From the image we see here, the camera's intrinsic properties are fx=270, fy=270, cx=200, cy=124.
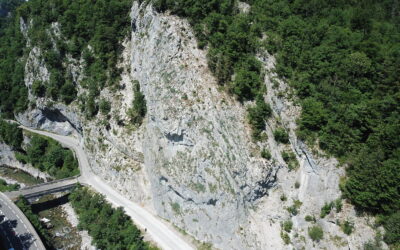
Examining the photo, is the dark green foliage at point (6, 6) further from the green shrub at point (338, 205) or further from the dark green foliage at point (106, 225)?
the green shrub at point (338, 205)

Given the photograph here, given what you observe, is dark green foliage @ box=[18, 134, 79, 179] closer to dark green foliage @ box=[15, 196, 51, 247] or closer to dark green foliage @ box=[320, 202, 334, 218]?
dark green foliage @ box=[15, 196, 51, 247]

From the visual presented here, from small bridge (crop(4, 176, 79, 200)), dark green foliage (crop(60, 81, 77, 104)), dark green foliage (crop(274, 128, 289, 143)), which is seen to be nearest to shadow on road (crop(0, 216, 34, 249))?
small bridge (crop(4, 176, 79, 200))

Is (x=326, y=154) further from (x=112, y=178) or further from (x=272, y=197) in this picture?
(x=112, y=178)

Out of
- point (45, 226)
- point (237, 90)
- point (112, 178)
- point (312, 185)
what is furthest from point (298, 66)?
point (45, 226)

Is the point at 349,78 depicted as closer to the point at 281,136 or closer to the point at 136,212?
the point at 281,136

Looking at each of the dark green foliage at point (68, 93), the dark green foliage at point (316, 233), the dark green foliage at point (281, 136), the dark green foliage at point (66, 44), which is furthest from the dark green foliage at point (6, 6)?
the dark green foliage at point (316, 233)

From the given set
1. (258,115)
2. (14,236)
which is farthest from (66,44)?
(258,115)
